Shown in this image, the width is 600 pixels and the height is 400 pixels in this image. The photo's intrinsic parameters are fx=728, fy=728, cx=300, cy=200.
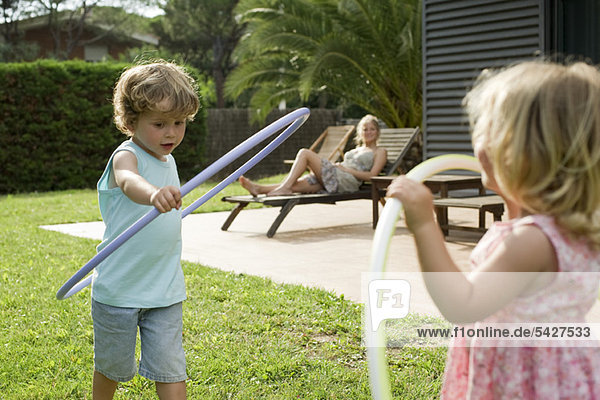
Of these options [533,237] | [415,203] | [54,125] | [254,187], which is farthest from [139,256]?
[54,125]

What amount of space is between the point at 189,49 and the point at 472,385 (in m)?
31.3

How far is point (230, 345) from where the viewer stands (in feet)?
11.8

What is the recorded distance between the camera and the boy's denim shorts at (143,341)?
2.47m

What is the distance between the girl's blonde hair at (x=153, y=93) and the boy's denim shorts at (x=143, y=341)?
68 cm

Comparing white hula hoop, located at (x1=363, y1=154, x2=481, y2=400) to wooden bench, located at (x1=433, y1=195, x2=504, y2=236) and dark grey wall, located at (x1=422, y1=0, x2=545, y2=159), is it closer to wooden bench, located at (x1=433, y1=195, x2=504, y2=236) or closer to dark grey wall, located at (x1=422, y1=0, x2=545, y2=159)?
wooden bench, located at (x1=433, y1=195, x2=504, y2=236)

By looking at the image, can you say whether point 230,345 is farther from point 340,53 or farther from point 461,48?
point 340,53

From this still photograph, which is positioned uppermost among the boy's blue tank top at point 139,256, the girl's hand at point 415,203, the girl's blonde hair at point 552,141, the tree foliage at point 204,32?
the tree foliage at point 204,32

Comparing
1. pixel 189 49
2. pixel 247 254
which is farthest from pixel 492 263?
pixel 189 49

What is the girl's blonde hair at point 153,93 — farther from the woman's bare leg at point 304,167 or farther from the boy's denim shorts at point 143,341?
the woman's bare leg at point 304,167

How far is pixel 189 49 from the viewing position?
3167 cm

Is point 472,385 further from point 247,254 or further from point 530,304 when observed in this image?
point 247,254

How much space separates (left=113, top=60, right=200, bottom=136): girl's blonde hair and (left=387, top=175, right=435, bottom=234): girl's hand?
120 cm

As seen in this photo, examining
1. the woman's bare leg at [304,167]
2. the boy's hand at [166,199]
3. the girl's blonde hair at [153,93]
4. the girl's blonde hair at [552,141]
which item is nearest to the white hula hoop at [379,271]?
the girl's blonde hair at [552,141]

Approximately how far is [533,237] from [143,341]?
152 cm
